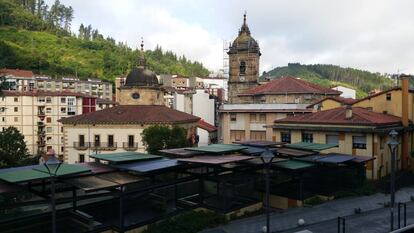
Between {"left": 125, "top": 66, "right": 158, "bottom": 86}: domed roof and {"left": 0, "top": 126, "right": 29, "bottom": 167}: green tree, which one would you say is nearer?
{"left": 0, "top": 126, "right": 29, "bottom": 167}: green tree

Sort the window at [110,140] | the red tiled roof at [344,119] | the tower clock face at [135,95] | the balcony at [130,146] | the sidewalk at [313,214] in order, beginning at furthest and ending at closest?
the tower clock face at [135,95]
the window at [110,140]
the balcony at [130,146]
the red tiled roof at [344,119]
the sidewalk at [313,214]

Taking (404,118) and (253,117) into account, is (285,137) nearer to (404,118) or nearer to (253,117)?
(404,118)

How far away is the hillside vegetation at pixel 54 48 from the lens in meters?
111

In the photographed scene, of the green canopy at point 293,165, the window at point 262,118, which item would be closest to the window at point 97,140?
the window at point 262,118

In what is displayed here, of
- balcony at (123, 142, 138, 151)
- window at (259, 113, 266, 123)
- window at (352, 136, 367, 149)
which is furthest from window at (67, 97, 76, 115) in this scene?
window at (352, 136, 367, 149)

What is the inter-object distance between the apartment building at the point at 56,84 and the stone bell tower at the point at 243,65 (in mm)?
46542

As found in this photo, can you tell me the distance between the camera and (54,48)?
134250 mm

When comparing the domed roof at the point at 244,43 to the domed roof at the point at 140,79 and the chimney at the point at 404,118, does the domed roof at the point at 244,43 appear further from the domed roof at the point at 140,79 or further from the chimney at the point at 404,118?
the chimney at the point at 404,118

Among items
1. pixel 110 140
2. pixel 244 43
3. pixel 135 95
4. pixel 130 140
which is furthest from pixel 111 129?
pixel 244 43

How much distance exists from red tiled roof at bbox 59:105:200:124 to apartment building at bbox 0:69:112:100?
40.9 metres

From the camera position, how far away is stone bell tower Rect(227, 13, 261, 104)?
6166 centimetres

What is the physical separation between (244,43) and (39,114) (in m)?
40.3

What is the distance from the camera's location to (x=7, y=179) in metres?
13.3

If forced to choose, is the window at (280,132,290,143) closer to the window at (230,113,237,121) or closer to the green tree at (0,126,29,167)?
the window at (230,113,237,121)
